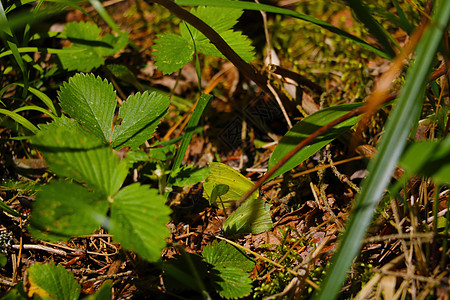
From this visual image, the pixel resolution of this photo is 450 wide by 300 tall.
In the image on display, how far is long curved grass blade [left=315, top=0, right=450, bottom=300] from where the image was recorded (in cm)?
95

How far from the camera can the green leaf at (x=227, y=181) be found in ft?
5.24

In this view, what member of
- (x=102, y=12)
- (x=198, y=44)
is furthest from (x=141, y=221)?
(x=198, y=44)

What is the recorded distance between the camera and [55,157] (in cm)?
116

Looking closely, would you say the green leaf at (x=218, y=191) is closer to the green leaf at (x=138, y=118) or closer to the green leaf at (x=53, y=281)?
the green leaf at (x=138, y=118)

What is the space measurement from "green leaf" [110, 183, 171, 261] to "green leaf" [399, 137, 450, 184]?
728 millimetres

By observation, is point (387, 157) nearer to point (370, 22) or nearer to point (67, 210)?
point (370, 22)

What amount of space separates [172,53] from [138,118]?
1.30ft

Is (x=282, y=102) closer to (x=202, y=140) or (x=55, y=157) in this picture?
(x=202, y=140)

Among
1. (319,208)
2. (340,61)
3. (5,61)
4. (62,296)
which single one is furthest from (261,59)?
(62,296)

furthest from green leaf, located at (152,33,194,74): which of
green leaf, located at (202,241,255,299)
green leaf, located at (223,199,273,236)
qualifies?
green leaf, located at (202,241,255,299)

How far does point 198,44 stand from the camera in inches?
69.1

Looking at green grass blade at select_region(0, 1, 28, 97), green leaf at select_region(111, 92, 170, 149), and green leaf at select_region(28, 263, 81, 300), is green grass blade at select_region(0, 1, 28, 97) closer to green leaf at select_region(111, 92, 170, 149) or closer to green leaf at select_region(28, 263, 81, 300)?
green leaf at select_region(111, 92, 170, 149)

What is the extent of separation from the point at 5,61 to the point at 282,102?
165cm

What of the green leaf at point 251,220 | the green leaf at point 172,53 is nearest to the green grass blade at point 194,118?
the green leaf at point 172,53
